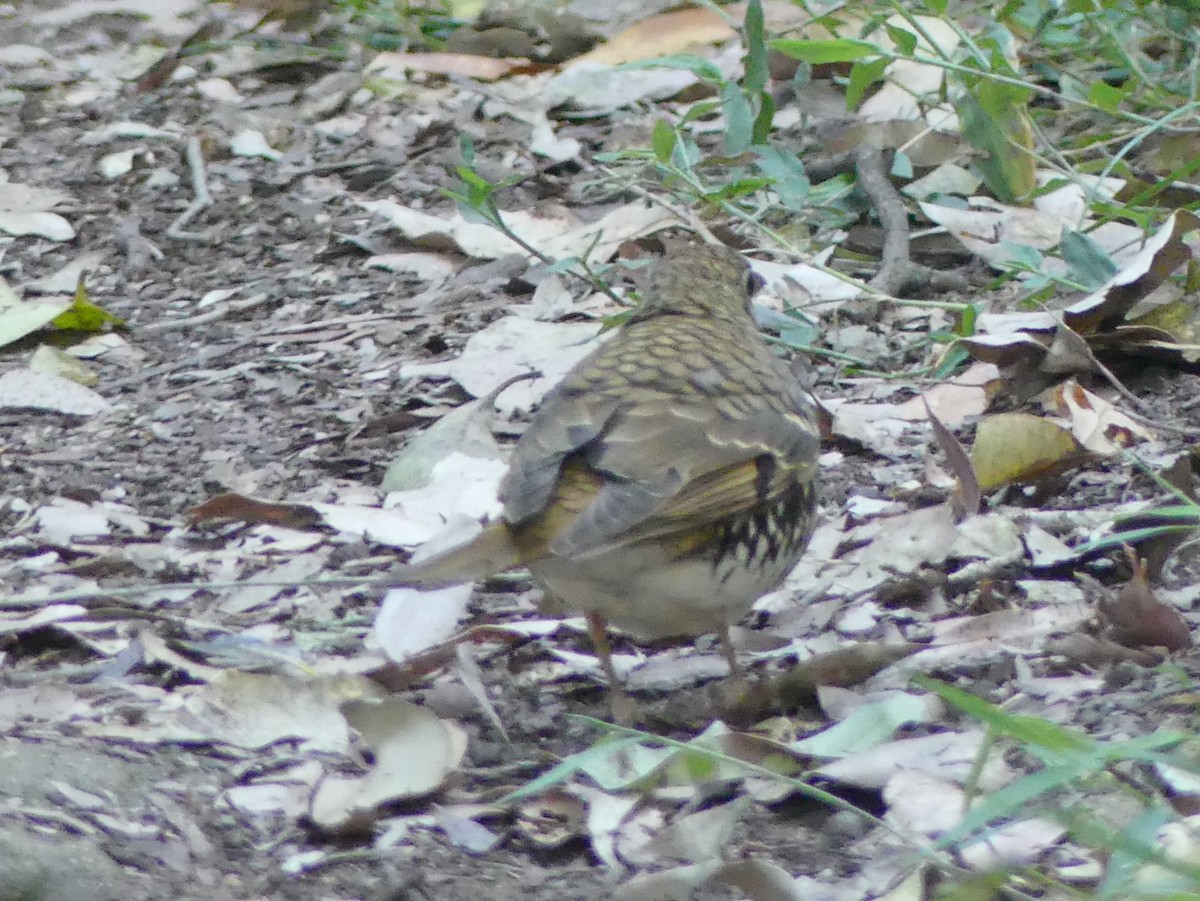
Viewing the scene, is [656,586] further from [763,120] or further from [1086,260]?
[763,120]

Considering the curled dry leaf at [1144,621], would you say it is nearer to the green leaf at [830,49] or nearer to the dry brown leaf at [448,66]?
the green leaf at [830,49]

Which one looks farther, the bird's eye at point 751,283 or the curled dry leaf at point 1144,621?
the bird's eye at point 751,283

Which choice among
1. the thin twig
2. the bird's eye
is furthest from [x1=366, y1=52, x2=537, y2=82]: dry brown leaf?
the bird's eye

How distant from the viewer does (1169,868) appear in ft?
6.12

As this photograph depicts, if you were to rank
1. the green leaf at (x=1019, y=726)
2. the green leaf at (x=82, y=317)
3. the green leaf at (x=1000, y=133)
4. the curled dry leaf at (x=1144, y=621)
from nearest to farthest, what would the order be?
1. the green leaf at (x=1019, y=726)
2. the curled dry leaf at (x=1144, y=621)
3. the green leaf at (x=1000, y=133)
4. the green leaf at (x=82, y=317)

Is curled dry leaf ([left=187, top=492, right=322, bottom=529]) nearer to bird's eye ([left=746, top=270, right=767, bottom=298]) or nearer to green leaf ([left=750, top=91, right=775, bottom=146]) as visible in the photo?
bird's eye ([left=746, top=270, right=767, bottom=298])

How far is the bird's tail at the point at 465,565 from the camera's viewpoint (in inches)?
121

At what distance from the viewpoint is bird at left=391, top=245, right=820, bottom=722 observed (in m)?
3.11

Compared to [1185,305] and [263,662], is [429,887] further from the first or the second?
[1185,305]

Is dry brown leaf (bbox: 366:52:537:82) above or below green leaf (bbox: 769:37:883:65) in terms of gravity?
below

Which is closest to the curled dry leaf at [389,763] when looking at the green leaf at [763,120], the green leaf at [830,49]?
the green leaf at [830,49]

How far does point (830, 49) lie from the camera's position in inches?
173

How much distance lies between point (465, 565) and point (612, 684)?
51cm

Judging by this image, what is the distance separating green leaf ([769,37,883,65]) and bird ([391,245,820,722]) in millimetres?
1055
